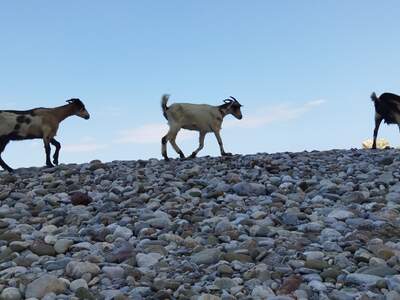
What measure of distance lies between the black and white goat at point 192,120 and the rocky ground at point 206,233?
2488 mm

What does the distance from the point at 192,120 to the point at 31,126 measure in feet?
11.8

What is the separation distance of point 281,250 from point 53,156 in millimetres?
8523

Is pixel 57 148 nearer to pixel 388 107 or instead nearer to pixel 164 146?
pixel 164 146

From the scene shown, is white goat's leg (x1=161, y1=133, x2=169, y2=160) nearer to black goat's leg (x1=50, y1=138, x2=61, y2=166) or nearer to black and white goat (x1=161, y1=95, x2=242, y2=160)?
black and white goat (x1=161, y1=95, x2=242, y2=160)

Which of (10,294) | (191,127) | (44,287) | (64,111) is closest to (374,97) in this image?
(191,127)

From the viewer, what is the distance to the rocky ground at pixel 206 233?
4973mm

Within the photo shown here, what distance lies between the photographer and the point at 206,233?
21.4ft

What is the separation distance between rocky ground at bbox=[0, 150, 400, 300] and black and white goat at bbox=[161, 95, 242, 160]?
249 centimetres

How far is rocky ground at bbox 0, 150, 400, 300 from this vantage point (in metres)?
4.97

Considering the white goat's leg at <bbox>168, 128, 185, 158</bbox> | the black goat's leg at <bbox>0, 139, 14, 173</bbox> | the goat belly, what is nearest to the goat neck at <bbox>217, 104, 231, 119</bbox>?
the goat belly

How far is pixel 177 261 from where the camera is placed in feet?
18.5

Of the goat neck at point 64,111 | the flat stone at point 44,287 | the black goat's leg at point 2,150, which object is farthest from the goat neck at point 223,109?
the flat stone at point 44,287

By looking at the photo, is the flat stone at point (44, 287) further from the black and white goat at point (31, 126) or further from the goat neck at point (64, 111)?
the goat neck at point (64, 111)

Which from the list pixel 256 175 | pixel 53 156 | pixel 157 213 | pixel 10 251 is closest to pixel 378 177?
pixel 256 175
